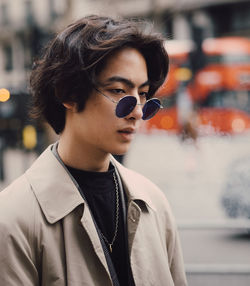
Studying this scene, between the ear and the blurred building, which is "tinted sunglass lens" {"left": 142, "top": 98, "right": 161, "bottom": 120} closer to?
the ear

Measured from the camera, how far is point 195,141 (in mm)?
13383

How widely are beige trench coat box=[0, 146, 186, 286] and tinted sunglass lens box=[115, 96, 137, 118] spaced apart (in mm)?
277

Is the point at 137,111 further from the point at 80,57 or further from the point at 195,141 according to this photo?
the point at 195,141

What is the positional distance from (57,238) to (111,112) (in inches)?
18.1

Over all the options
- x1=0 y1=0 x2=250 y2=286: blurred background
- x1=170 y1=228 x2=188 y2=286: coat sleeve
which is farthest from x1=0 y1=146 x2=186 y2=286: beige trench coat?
x1=0 y1=0 x2=250 y2=286: blurred background

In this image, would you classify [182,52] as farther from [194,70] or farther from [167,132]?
[167,132]

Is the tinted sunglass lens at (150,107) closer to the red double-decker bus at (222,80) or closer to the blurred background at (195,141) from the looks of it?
the blurred background at (195,141)

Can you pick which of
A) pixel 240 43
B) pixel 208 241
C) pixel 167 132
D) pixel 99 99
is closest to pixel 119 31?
pixel 99 99

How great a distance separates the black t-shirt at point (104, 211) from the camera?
172 centimetres

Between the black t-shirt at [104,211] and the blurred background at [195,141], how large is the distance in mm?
559

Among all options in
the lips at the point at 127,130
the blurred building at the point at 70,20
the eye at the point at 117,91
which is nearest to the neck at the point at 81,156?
the lips at the point at 127,130

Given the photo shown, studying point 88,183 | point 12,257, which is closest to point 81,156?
point 88,183

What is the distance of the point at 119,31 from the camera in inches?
68.6

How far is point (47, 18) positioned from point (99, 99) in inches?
1705
